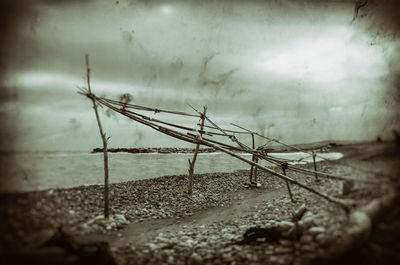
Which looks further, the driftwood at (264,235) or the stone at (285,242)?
the driftwood at (264,235)

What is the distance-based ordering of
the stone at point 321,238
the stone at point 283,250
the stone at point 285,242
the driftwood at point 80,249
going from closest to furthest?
the driftwood at point 80,249 → the stone at point 321,238 → the stone at point 283,250 → the stone at point 285,242

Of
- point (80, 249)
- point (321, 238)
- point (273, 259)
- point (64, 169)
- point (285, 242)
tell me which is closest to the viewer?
point (80, 249)

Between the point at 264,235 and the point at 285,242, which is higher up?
the point at 285,242

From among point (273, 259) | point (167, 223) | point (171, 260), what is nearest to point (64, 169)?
point (171, 260)

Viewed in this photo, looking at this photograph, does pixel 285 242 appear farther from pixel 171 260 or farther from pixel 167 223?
pixel 167 223

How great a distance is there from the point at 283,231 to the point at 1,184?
178 inches

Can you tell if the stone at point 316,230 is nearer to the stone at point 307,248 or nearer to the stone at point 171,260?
the stone at point 307,248

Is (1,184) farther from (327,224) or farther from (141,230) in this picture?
(327,224)

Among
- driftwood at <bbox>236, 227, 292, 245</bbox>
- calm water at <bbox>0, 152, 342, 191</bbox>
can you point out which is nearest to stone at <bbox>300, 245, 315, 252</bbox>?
driftwood at <bbox>236, 227, 292, 245</bbox>

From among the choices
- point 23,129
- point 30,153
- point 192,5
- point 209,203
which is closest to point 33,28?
point 23,129

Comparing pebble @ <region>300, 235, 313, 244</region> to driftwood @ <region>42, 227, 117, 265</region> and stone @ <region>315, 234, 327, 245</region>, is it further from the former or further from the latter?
driftwood @ <region>42, 227, 117, 265</region>

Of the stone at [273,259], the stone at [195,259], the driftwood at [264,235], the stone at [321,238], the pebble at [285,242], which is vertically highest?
the stone at [321,238]

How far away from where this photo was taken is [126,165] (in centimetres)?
1060

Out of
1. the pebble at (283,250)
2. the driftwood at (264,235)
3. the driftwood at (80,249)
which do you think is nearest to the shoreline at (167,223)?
the pebble at (283,250)
